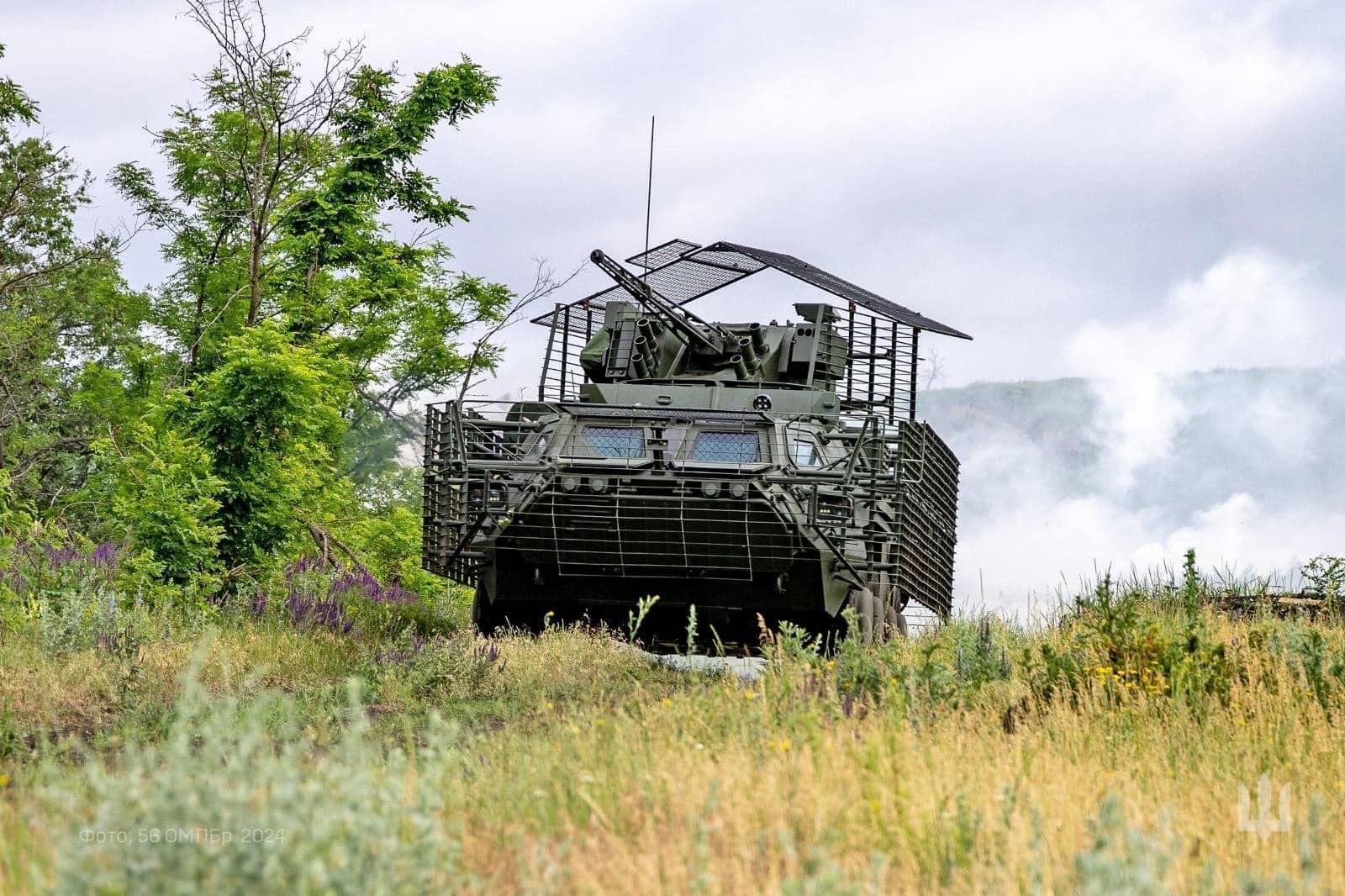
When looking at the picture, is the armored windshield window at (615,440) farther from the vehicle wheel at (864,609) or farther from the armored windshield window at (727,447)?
the vehicle wheel at (864,609)

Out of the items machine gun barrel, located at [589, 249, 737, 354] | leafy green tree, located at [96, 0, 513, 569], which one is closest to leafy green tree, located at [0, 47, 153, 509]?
leafy green tree, located at [96, 0, 513, 569]

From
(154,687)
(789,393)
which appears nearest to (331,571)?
(789,393)

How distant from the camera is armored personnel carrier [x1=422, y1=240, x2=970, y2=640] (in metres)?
11.7

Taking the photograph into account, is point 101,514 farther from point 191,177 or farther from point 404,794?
point 191,177

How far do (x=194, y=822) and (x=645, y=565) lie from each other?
8.27 metres

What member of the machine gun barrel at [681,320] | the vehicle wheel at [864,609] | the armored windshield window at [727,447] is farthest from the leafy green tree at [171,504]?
the vehicle wheel at [864,609]

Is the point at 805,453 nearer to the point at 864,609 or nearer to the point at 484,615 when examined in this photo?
the point at 864,609

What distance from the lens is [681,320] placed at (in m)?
15.1

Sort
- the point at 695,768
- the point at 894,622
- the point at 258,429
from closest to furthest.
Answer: the point at 695,768
the point at 894,622
the point at 258,429

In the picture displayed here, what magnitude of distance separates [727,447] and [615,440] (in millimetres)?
865

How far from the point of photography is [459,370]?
28.2m

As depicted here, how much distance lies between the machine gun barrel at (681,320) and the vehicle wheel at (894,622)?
9.49 feet

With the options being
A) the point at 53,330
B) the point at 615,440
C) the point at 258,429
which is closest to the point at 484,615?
the point at 615,440

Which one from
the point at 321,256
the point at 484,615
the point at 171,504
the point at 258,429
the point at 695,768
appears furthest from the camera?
the point at 321,256
